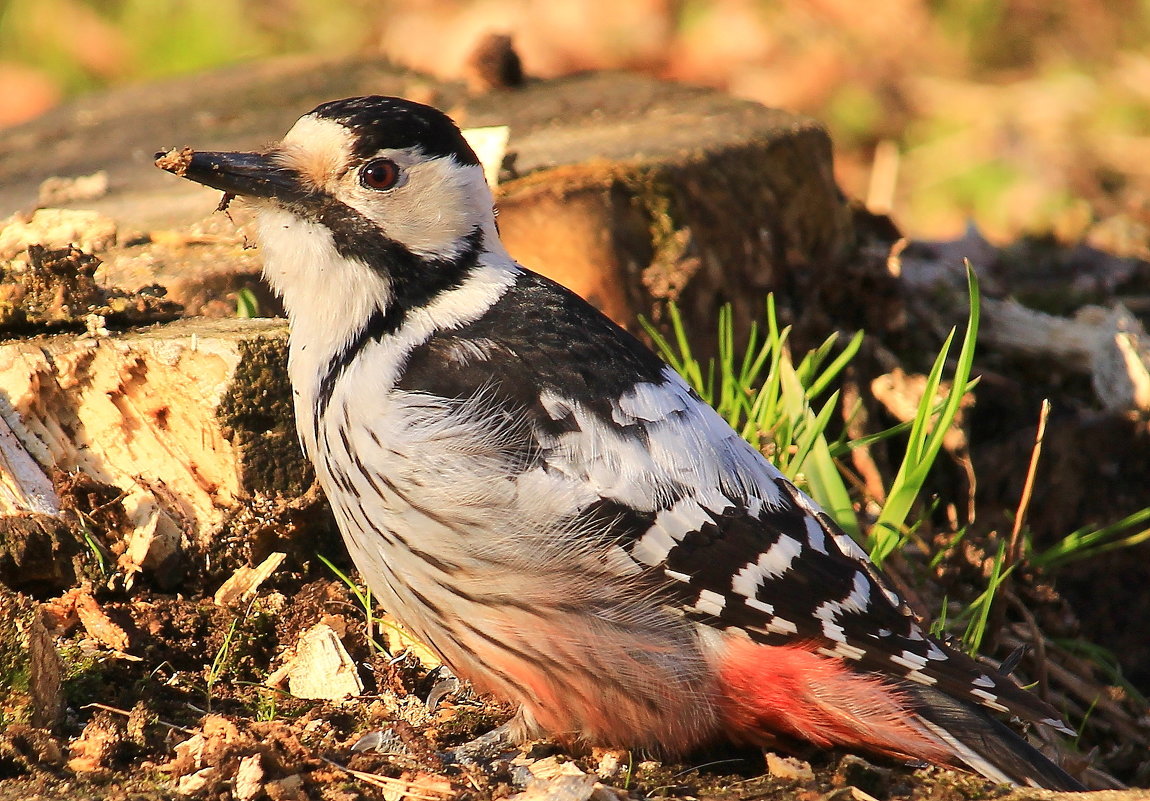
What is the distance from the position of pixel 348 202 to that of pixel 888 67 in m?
6.67

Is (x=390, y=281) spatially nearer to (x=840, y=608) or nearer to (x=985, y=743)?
(x=840, y=608)

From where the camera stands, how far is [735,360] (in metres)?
4.35

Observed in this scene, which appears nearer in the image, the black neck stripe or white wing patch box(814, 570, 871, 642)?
white wing patch box(814, 570, 871, 642)

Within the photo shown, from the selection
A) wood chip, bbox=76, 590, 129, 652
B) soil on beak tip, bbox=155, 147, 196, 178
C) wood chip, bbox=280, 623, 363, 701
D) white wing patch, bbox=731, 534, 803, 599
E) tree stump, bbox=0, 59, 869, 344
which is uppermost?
soil on beak tip, bbox=155, 147, 196, 178

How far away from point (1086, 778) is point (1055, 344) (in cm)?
199

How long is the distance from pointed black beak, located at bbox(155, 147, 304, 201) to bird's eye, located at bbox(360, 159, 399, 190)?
0.49 ft

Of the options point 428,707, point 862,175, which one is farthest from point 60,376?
point 862,175

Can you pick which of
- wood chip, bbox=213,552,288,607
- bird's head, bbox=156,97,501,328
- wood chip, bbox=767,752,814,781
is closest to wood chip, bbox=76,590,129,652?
wood chip, bbox=213,552,288,607

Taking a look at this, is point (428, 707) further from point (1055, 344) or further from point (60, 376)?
point (1055, 344)

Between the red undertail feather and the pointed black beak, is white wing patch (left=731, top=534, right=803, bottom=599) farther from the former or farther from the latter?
the pointed black beak

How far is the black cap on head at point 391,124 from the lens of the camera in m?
2.80

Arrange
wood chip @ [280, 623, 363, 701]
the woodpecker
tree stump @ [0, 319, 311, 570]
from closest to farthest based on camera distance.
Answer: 1. the woodpecker
2. wood chip @ [280, 623, 363, 701]
3. tree stump @ [0, 319, 311, 570]

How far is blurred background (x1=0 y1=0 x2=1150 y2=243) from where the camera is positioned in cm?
721

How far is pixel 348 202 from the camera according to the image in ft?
9.16
